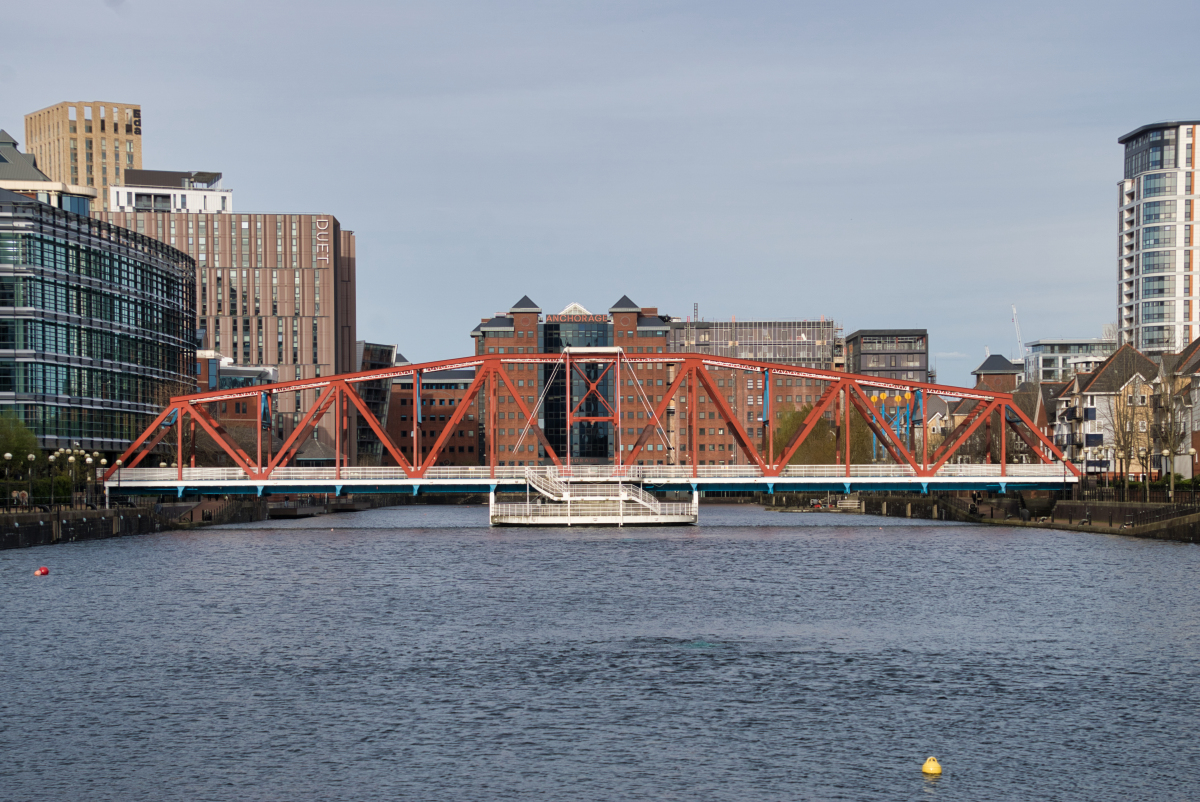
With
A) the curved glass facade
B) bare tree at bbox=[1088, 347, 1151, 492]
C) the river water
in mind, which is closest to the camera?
the river water

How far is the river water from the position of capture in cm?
3005

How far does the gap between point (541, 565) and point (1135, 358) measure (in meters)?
96.7

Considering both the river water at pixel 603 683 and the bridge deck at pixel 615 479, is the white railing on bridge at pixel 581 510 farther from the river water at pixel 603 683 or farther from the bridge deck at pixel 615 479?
the river water at pixel 603 683

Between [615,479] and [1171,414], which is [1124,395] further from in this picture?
[615,479]

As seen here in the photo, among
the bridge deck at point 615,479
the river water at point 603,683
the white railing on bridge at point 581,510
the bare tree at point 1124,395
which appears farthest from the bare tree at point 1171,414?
the white railing on bridge at point 581,510

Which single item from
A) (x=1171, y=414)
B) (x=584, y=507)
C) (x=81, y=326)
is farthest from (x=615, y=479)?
(x=81, y=326)

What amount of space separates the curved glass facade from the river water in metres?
46.4

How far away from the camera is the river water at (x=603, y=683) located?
30047mm

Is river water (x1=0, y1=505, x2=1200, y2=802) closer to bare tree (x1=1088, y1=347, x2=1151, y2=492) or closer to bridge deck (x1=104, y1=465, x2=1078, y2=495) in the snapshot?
bridge deck (x1=104, y1=465, x2=1078, y2=495)

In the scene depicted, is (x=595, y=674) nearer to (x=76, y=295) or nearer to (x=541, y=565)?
(x=541, y=565)

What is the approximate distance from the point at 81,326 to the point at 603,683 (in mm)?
97642

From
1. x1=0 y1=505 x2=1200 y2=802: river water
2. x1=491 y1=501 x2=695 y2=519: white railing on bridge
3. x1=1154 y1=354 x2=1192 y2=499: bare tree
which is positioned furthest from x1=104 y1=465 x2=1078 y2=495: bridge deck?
x1=0 y1=505 x2=1200 y2=802: river water

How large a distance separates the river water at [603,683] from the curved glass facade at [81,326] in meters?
46.4

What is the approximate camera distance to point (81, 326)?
123 m
